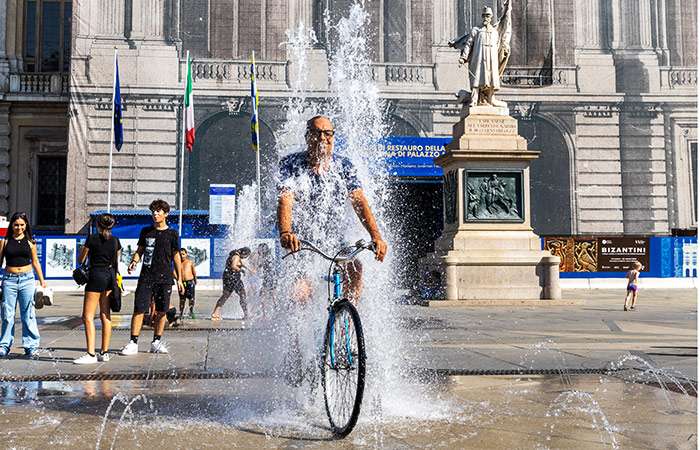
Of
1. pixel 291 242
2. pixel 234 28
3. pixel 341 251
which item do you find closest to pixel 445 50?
pixel 234 28

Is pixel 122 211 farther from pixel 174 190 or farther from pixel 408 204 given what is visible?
pixel 408 204

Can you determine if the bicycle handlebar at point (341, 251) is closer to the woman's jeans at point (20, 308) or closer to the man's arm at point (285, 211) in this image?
the man's arm at point (285, 211)

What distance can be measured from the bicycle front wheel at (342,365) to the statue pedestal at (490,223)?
1109 cm

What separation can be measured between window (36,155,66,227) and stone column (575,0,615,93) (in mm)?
23048

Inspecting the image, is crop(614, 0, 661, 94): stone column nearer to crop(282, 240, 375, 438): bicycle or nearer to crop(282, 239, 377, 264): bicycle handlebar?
crop(282, 239, 377, 264): bicycle handlebar

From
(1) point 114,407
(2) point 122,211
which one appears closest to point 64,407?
(1) point 114,407

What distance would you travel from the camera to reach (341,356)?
14.2 ft

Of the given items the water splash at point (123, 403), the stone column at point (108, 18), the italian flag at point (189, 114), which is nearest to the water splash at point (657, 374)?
the water splash at point (123, 403)

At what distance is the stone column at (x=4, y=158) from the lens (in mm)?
31094

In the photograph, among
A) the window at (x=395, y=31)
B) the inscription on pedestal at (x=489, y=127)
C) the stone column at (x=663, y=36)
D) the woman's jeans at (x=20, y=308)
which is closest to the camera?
the woman's jeans at (x=20, y=308)

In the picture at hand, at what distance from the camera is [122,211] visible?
2819 centimetres

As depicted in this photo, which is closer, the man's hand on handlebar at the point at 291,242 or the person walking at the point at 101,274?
the man's hand on handlebar at the point at 291,242

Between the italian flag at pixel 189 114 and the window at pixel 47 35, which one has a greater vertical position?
the window at pixel 47 35

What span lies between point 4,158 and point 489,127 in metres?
23.4
